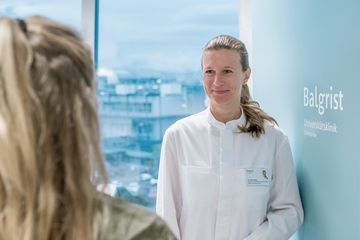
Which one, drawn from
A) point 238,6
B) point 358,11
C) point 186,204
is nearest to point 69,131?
point 358,11

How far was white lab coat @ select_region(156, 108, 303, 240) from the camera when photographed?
2.02 metres

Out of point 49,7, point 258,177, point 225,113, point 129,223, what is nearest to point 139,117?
point 49,7

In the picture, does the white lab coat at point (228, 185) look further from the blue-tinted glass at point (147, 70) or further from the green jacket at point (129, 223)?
the green jacket at point (129, 223)

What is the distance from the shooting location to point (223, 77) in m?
2.04

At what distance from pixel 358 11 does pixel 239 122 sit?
0.71 metres

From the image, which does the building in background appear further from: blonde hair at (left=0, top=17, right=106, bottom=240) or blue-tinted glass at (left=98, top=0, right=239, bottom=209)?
blonde hair at (left=0, top=17, right=106, bottom=240)

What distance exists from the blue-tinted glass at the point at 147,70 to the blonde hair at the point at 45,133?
94.8 inches

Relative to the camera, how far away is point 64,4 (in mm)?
3117

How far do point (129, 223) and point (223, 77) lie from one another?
130 centimetres

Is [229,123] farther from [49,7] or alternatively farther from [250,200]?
[49,7]

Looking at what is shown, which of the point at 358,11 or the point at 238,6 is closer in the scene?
the point at 358,11

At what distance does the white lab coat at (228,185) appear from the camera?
2016 millimetres

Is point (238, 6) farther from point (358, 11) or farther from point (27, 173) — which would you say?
point (27, 173)

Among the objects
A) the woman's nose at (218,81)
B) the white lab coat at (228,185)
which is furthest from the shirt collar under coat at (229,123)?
the woman's nose at (218,81)
